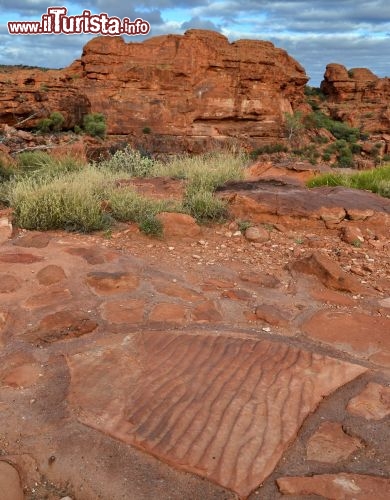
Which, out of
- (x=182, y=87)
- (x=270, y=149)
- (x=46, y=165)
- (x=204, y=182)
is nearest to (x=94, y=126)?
(x=182, y=87)

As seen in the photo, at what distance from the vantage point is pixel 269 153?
1260 inches

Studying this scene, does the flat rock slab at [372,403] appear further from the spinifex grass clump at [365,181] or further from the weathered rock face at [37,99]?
the weathered rock face at [37,99]

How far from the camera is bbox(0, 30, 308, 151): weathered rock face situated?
32.1 meters

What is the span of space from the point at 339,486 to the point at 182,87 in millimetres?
34017

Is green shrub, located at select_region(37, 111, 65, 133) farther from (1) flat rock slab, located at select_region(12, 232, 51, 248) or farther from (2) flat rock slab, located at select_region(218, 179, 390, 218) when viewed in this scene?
(1) flat rock slab, located at select_region(12, 232, 51, 248)

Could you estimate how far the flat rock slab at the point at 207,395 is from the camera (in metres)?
1.73

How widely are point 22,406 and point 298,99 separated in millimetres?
39946

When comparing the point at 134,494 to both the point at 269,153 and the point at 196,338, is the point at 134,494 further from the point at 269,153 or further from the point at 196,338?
the point at 269,153

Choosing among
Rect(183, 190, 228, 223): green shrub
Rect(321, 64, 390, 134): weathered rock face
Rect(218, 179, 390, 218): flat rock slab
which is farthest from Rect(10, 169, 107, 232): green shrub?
Rect(321, 64, 390, 134): weathered rock face

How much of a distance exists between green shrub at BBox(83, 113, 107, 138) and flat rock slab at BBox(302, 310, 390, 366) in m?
27.4

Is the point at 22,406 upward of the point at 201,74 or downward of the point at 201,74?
downward

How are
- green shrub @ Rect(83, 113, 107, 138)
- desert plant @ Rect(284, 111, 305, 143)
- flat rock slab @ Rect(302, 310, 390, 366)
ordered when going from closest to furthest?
flat rock slab @ Rect(302, 310, 390, 366), green shrub @ Rect(83, 113, 107, 138), desert plant @ Rect(284, 111, 305, 143)

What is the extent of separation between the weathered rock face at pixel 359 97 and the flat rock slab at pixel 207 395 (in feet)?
126

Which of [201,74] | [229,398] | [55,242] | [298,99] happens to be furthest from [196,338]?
[298,99]
